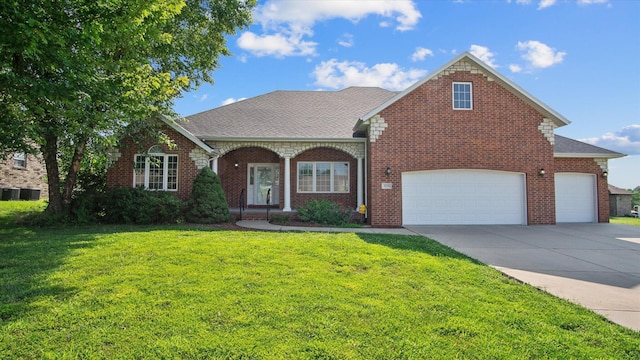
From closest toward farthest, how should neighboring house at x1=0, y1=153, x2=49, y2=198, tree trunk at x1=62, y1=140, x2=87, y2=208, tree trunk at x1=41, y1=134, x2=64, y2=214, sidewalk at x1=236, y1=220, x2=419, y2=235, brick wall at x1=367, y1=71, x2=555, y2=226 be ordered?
sidewalk at x1=236, y1=220, x2=419, y2=235, tree trunk at x1=41, y1=134, x2=64, y2=214, tree trunk at x1=62, y1=140, x2=87, y2=208, brick wall at x1=367, y1=71, x2=555, y2=226, neighboring house at x1=0, y1=153, x2=49, y2=198

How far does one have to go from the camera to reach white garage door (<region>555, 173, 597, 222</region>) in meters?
14.6

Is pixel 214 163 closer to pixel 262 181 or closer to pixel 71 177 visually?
pixel 262 181

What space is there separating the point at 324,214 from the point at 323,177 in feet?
11.9

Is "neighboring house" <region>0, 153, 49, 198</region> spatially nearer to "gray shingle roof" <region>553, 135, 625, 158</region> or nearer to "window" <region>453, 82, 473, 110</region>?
"window" <region>453, 82, 473, 110</region>

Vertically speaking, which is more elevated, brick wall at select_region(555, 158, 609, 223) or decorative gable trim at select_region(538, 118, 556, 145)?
decorative gable trim at select_region(538, 118, 556, 145)

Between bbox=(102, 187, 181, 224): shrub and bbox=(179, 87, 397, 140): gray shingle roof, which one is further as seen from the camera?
bbox=(179, 87, 397, 140): gray shingle roof

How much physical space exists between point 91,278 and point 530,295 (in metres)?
6.49

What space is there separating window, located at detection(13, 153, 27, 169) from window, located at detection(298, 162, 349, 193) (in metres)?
15.2

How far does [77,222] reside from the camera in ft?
38.1

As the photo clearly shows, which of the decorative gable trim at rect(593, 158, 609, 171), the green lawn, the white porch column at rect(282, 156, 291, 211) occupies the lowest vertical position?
the green lawn

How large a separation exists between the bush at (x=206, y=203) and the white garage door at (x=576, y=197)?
1379cm

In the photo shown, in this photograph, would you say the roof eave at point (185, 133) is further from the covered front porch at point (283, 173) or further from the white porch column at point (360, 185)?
the white porch column at point (360, 185)

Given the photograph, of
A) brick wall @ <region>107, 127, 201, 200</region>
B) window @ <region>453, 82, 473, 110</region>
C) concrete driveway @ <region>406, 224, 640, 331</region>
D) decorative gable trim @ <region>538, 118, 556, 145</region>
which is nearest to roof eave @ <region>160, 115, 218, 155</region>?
brick wall @ <region>107, 127, 201, 200</region>

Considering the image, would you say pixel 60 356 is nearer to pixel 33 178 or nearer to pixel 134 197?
pixel 134 197
